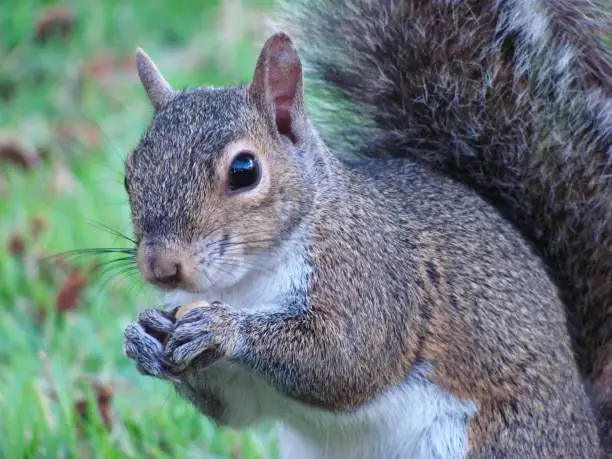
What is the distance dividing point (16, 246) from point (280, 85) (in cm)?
131

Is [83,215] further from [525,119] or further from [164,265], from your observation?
[164,265]

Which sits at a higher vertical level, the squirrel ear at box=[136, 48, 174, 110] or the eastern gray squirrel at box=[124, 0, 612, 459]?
the squirrel ear at box=[136, 48, 174, 110]

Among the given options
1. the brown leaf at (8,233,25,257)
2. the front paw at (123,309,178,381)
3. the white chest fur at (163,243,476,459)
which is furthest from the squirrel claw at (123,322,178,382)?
the brown leaf at (8,233,25,257)

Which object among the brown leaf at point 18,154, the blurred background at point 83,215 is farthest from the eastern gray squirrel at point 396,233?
the brown leaf at point 18,154

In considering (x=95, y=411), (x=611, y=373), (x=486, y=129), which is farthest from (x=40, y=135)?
(x=611, y=373)

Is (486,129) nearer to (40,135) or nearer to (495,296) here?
(495,296)

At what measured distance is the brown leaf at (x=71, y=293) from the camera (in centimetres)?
299

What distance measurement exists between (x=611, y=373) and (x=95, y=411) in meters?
0.99

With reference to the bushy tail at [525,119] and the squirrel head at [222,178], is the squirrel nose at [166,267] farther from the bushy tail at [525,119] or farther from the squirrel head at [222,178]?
the bushy tail at [525,119]

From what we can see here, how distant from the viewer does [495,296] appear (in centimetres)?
224

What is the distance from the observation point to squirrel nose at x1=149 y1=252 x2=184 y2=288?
6.12 feet

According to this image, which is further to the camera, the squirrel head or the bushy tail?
the bushy tail

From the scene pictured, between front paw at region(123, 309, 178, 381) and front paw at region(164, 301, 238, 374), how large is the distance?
0.05 ft

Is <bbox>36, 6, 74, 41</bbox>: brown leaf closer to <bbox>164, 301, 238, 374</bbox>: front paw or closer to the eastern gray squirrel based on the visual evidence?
the eastern gray squirrel
